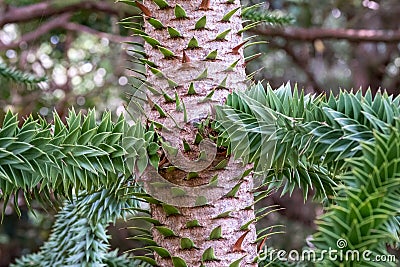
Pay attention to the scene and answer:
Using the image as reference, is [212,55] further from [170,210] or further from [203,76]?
[170,210]

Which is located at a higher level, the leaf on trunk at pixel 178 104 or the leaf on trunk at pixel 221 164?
the leaf on trunk at pixel 178 104

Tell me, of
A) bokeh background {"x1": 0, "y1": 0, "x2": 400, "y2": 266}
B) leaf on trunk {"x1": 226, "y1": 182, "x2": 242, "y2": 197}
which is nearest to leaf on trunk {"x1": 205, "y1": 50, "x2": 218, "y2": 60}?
leaf on trunk {"x1": 226, "y1": 182, "x2": 242, "y2": 197}

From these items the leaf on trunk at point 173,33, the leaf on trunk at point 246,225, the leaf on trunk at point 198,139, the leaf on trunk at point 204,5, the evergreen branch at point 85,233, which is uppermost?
the leaf on trunk at point 204,5

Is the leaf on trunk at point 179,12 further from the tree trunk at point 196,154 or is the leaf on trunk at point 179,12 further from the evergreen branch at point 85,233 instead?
the evergreen branch at point 85,233

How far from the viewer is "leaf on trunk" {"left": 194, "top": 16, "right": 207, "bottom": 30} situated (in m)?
0.43

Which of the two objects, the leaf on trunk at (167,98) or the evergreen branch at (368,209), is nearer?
the evergreen branch at (368,209)

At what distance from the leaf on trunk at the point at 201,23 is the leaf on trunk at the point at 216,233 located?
0.17 meters

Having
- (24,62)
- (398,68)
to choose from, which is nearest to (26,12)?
(24,62)

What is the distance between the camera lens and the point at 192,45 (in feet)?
1.43

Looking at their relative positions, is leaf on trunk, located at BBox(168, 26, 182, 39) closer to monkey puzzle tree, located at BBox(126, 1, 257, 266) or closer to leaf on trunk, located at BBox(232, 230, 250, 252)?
monkey puzzle tree, located at BBox(126, 1, 257, 266)

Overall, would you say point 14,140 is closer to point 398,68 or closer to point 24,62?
point 24,62

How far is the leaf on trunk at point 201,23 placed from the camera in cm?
43

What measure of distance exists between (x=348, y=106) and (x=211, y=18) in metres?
0.14

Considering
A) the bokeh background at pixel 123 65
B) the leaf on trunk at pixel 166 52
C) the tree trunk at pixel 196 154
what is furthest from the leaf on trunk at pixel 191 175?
the bokeh background at pixel 123 65
